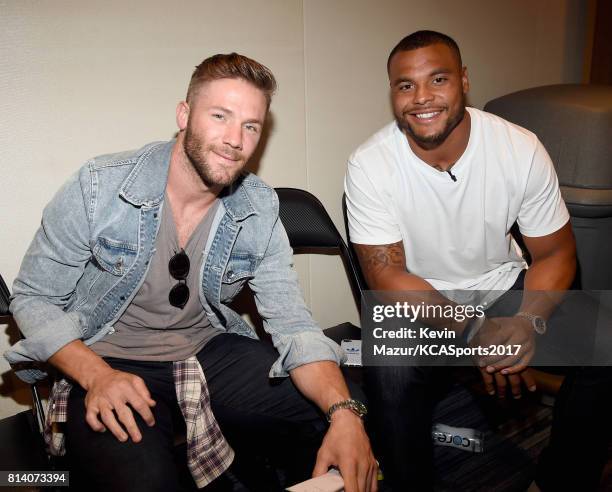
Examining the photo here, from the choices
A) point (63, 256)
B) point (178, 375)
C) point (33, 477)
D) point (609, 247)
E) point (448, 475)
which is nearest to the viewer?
point (33, 477)

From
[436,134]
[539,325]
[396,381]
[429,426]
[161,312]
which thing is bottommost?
[429,426]

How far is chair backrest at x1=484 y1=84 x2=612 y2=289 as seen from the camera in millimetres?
2432

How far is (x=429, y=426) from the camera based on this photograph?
5.78 feet

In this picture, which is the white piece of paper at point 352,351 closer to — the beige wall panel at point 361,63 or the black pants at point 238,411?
the beige wall panel at point 361,63

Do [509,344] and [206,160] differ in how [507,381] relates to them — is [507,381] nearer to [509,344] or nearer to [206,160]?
[509,344]

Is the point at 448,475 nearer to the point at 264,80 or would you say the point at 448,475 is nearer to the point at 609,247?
the point at 609,247

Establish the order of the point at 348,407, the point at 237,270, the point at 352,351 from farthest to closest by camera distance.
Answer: the point at 352,351
the point at 237,270
the point at 348,407

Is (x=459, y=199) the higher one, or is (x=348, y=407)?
(x=459, y=199)

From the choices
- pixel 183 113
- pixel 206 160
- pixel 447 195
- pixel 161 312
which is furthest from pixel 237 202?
pixel 447 195

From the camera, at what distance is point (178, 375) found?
1.68 metres

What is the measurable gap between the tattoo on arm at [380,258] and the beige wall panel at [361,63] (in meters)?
0.63

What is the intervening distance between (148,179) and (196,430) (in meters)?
0.77

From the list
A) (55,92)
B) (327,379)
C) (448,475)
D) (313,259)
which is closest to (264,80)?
(55,92)

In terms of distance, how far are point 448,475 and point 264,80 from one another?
5.39 ft
